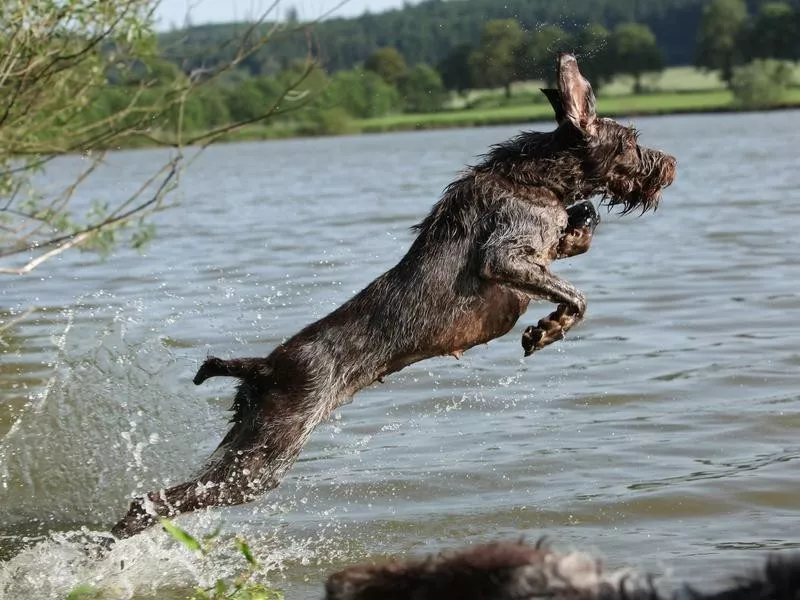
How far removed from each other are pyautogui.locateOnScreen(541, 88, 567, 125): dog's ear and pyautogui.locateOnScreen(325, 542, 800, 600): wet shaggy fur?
14.7 feet

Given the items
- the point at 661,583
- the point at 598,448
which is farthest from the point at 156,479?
the point at 661,583

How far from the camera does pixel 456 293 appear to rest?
22.3 feet

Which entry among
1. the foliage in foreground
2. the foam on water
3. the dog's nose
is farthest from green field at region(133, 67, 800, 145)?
the foliage in foreground

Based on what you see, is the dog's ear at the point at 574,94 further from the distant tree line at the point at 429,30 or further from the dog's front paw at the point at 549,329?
the dog's front paw at the point at 549,329

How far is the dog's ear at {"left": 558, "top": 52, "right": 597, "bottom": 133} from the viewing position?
6895mm

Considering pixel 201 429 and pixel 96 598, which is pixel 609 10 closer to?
pixel 201 429

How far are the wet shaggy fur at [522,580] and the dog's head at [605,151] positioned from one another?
440cm

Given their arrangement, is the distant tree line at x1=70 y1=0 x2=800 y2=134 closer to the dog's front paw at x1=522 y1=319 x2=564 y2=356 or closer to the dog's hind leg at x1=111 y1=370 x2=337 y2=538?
the dog's front paw at x1=522 y1=319 x2=564 y2=356

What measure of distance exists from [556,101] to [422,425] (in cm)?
342

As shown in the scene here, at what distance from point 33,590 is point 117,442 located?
2.58 m

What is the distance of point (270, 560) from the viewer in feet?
22.9

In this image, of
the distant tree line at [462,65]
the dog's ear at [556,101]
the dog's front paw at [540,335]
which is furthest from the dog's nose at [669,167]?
the dog's front paw at [540,335]

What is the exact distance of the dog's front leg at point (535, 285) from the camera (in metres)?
6.69

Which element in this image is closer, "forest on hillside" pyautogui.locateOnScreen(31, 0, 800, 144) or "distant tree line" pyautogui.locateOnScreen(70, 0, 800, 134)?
"forest on hillside" pyautogui.locateOnScreen(31, 0, 800, 144)
